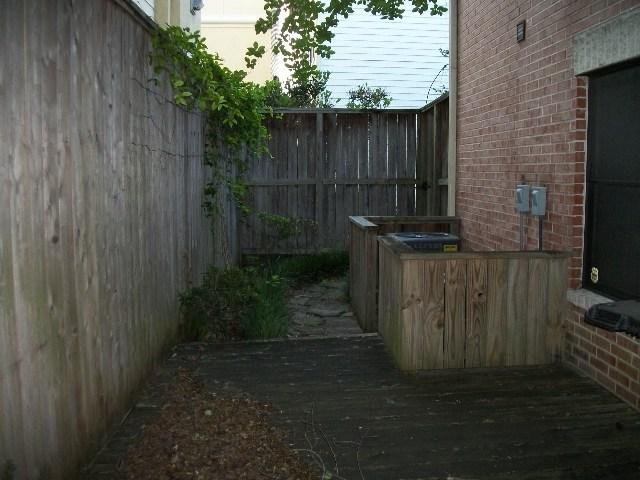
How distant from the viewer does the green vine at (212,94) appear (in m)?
5.21

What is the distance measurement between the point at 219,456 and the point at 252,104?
4251 mm

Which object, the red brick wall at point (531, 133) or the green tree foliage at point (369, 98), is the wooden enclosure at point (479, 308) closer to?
the red brick wall at point (531, 133)

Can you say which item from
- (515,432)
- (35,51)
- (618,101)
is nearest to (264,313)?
(515,432)

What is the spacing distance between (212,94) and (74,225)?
116 inches

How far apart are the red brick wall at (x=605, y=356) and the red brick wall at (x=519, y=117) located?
404mm

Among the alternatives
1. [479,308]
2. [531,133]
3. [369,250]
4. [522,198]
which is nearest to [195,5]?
[369,250]

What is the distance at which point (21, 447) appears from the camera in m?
2.61

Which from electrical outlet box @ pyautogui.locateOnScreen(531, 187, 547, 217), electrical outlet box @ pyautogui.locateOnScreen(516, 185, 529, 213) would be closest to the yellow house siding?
electrical outlet box @ pyautogui.locateOnScreen(516, 185, 529, 213)

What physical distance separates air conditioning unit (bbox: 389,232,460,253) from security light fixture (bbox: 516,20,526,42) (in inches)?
81.6

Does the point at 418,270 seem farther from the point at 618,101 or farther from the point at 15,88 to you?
the point at 15,88

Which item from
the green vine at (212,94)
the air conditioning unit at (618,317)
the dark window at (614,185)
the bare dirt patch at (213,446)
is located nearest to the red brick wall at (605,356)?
the dark window at (614,185)

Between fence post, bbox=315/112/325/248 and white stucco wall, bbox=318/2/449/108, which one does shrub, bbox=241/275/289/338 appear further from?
white stucco wall, bbox=318/2/449/108

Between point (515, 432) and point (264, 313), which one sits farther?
point (264, 313)

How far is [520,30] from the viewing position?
593cm
